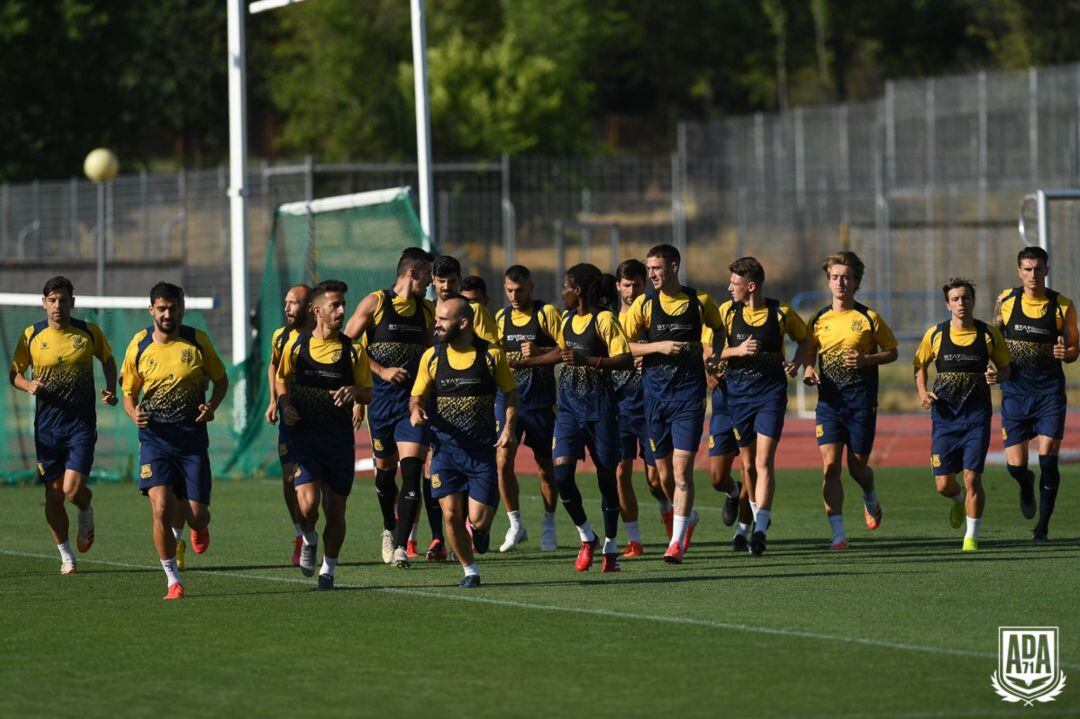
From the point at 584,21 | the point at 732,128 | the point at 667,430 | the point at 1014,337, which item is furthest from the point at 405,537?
the point at 584,21

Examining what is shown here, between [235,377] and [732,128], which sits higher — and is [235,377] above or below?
below

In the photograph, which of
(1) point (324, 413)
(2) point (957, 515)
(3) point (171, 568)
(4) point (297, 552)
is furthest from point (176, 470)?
→ (2) point (957, 515)

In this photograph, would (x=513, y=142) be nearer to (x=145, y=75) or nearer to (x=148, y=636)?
(x=145, y=75)

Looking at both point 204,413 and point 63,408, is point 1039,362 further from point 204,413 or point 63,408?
point 63,408

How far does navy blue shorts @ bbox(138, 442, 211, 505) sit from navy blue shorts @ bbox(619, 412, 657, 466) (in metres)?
3.58

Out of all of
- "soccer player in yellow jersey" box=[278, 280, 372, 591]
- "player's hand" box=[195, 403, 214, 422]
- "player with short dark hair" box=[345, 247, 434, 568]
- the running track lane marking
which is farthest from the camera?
"player with short dark hair" box=[345, 247, 434, 568]

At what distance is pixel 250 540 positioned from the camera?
14.8 metres

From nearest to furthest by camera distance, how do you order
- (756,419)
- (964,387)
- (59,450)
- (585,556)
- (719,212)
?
(585,556) → (59,450) → (756,419) → (964,387) → (719,212)

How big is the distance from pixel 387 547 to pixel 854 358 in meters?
3.75

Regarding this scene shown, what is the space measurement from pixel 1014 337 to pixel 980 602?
13.9ft

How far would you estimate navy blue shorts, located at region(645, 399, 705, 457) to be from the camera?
12688 millimetres

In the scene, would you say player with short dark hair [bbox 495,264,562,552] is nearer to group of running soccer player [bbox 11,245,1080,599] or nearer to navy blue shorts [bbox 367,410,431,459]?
group of running soccer player [bbox 11,245,1080,599]

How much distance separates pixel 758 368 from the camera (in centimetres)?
1338

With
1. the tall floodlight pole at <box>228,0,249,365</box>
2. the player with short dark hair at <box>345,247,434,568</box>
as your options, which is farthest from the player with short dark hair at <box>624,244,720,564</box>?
the tall floodlight pole at <box>228,0,249,365</box>
